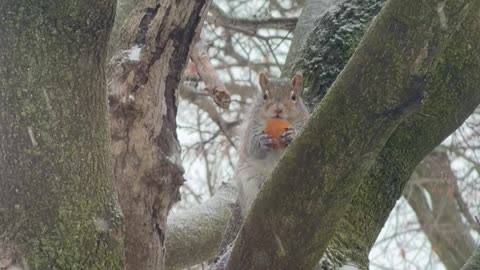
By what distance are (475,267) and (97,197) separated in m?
1.09

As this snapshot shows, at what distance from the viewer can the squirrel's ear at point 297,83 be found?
108 inches

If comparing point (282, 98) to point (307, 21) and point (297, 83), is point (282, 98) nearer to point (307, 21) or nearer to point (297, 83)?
point (297, 83)

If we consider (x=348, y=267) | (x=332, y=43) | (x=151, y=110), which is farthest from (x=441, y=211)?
(x=151, y=110)

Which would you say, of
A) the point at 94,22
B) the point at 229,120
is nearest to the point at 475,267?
the point at 94,22

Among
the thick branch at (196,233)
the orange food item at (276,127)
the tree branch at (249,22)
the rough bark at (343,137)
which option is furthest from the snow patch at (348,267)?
the tree branch at (249,22)

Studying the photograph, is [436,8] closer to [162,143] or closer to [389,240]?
[162,143]

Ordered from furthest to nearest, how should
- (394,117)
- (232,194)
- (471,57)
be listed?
(232,194)
(471,57)
(394,117)

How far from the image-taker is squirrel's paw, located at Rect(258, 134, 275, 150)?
2660 millimetres

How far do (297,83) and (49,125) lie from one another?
1.27m

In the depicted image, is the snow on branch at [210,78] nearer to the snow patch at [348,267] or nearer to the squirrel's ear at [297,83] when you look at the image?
the squirrel's ear at [297,83]

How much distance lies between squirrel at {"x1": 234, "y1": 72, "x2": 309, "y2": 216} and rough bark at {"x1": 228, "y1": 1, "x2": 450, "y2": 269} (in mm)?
879

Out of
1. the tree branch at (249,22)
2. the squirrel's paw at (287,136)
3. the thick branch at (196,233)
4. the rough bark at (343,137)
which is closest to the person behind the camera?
the rough bark at (343,137)

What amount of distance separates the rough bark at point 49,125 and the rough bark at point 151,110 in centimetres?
58

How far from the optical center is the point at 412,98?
1604 mm
